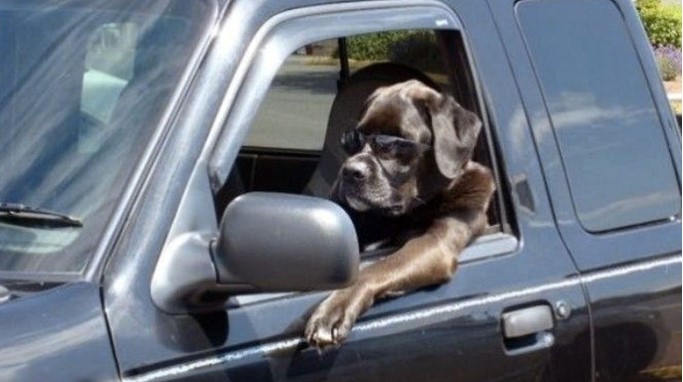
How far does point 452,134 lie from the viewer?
3.72 meters

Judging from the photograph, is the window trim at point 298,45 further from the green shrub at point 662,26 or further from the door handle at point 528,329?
the green shrub at point 662,26

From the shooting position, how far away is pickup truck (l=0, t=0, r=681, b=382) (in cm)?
293

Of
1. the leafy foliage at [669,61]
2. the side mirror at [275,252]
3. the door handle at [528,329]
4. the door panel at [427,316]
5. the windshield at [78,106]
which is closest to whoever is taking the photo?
the side mirror at [275,252]

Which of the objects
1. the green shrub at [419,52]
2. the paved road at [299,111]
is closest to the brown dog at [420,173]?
the green shrub at [419,52]

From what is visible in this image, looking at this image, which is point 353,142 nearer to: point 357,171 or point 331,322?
point 357,171

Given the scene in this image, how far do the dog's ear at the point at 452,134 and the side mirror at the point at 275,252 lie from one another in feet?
2.74

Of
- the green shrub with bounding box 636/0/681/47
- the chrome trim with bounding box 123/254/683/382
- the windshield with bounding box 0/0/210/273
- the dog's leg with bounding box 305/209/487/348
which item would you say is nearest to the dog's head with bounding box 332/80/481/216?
the dog's leg with bounding box 305/209/487/348

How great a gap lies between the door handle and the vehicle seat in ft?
2.47

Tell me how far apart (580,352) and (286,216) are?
3.65 feet

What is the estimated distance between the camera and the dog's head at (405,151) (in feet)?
12.1

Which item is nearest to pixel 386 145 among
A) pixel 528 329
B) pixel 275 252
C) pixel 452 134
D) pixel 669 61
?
pixel 452 134

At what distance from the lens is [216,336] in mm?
3057

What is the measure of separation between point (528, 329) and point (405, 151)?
0.50 meters

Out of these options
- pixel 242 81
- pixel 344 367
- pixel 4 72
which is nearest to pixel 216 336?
pixel 344 367
